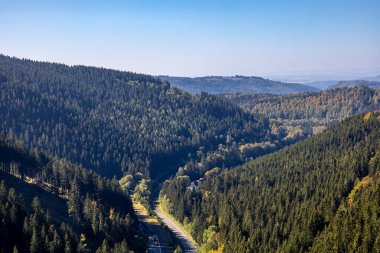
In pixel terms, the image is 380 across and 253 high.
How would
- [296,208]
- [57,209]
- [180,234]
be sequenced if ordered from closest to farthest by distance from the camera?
[57,209]
[296,208]
[180,234]

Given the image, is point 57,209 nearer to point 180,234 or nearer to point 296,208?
point 180,234

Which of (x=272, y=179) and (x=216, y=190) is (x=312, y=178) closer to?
(x=272, y=179)

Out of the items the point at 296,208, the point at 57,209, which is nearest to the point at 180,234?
the point at 296,208

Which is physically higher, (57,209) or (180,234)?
(57,209)

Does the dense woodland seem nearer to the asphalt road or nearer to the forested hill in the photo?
the asphalt road

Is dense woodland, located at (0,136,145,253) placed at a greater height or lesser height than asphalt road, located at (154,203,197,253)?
greater

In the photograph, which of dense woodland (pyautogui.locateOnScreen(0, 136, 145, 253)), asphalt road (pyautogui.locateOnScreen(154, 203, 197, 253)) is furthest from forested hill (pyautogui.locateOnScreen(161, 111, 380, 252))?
dense woodland (pyautogui.locateOnScreen(0, 136, 145, 253))
